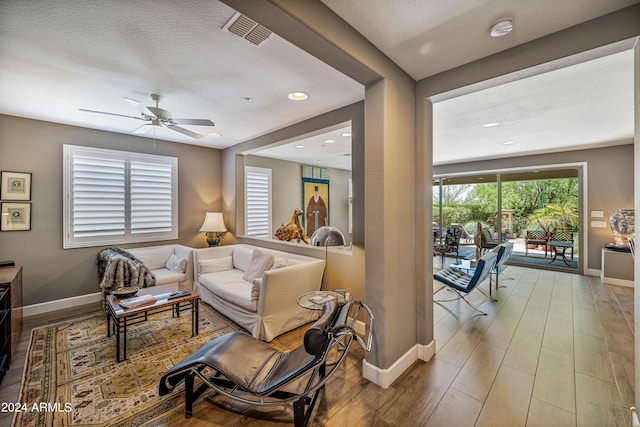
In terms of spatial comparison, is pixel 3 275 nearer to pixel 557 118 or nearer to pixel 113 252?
pixel 113 252

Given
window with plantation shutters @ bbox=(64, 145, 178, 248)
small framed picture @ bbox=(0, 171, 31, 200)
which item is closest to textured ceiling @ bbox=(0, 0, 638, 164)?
window with plantation shutters @ bbox=(64, 145, 178, 248)

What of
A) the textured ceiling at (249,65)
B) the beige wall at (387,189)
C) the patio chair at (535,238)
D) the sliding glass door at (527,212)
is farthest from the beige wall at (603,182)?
the beige wall at (387,189)

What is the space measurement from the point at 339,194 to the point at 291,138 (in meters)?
4.59

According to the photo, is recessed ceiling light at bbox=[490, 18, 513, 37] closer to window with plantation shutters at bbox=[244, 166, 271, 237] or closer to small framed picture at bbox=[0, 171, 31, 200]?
window with plantation shutters at bbox=[244, 166, 271, 237]

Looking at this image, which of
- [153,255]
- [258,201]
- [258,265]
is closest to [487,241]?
[258,201]

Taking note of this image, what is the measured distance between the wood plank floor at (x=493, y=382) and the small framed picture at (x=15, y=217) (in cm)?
127

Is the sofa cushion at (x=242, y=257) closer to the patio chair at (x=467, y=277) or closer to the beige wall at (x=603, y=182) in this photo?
the patio chair at (x=467, y=277)

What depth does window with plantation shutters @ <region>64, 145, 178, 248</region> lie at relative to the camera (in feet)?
12.8

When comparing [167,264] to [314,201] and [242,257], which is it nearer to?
[242,257]

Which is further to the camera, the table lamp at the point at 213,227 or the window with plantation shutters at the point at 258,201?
the window with plantation shutters at the point at 258,201

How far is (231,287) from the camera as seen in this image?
3424 millimetres

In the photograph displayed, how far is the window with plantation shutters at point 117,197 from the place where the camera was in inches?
154

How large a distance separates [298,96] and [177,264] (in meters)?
3.21

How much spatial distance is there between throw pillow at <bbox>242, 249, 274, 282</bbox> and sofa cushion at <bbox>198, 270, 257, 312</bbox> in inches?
4.4
